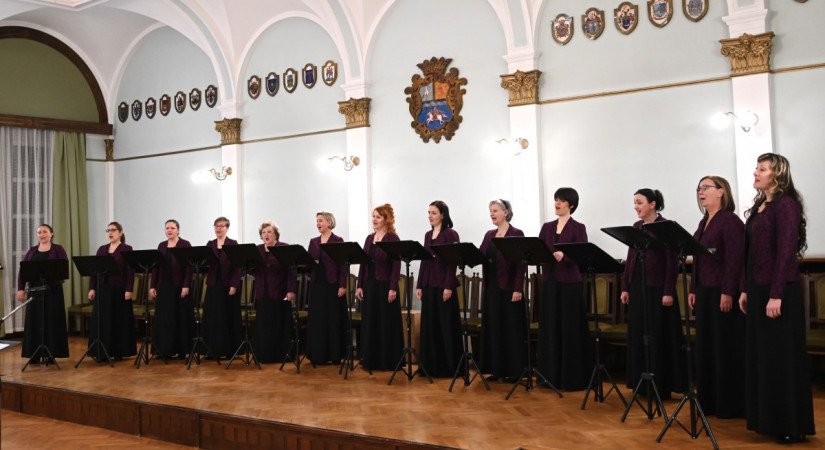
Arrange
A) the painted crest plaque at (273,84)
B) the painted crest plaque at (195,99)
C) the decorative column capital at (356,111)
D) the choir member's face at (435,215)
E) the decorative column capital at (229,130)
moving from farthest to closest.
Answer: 1. the painted crest plaque at (195,99)
2. the decorative column capital at (229,130)
3. the painted crest plaque at (273,84)
4. the decorative column capital at (356,111)
5. the choir member's face at (435,215)

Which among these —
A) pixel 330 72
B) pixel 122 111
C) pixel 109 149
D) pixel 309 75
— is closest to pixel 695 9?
pixel 330 72

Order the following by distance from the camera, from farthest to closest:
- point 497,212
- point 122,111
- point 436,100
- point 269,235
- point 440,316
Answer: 1. point 122,111
2. point 436,100
3. point 269,235
4. point 440,316
5. point 497,212

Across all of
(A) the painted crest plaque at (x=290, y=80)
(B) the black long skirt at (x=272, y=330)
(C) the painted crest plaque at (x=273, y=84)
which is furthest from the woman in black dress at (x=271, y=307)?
(C) the painted crest plaque at (x=273, y=84)

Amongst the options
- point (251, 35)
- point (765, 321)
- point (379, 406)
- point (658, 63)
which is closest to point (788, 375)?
point (765, 321)

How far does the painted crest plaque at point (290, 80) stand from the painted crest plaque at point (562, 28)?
4086mm

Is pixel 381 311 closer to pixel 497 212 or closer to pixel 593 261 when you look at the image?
pixel 497 212

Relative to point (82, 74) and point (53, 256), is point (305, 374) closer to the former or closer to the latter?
point (53, 256)

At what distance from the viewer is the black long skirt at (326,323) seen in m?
8.39

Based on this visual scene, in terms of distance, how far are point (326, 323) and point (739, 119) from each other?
4.72 m

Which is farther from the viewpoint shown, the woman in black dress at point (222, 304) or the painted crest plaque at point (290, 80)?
the painted crest plaque at point (290, 80)

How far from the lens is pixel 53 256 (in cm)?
912

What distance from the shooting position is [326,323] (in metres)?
8.41

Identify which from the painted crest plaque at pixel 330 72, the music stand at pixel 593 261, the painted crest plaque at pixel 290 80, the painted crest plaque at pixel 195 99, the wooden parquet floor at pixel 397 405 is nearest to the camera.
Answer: the wooden parquet floor at pixel 397 405

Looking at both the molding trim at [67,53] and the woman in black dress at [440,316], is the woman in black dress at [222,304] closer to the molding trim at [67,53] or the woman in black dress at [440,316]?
the woman in black dress at [440,316]
